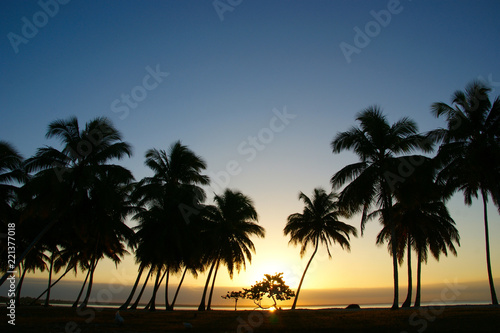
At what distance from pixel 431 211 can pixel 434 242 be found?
260cm

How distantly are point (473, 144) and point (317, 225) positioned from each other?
1672 cm

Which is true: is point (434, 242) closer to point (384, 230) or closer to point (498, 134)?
point (384, 230)

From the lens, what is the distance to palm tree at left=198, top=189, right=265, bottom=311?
104 feet

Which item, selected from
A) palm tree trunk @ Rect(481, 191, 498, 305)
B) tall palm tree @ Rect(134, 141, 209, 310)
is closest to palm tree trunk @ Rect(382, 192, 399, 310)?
palm tree trunk @ Rect(481, 191, 498, 305)

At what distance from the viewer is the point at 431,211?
27.9 m

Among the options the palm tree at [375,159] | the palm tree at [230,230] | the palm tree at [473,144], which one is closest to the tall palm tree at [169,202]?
the palm tree at [230,230]

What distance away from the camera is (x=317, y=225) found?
111 ft

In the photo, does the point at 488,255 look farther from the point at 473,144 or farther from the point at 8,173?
the point at 8,173

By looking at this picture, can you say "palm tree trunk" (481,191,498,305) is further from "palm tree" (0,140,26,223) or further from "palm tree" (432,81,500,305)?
"palm tree" (0,140,26,223)

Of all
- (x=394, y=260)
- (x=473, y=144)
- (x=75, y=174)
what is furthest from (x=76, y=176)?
(x=473, y=144)

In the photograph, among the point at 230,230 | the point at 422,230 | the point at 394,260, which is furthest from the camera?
the point at 230,230

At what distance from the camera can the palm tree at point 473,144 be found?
63.6 feet

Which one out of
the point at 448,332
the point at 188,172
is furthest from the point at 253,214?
the point at 448,332

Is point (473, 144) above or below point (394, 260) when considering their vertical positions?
above
